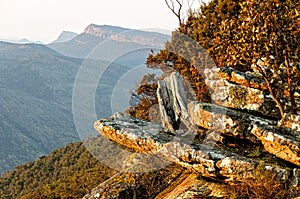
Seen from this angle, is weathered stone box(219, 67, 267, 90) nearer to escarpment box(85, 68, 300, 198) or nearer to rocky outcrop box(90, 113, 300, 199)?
escarpment box(85, 68, 300, 198)

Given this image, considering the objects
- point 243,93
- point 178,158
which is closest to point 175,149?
point 178,158

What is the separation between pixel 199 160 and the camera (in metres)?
12.7

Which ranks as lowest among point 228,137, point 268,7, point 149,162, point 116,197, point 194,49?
point 116,197

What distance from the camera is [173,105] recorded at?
1719 cm

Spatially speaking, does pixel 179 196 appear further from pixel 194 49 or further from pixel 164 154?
pixel 194 49

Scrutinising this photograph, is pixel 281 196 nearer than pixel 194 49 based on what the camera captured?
Yes

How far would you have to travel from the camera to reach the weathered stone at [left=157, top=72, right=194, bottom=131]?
16406 millimetres

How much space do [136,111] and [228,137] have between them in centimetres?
1510

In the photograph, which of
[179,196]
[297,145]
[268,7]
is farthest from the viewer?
[268,7]

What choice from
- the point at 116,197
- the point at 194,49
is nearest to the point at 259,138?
the point at 116,197

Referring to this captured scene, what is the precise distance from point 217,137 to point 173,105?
3882 mm

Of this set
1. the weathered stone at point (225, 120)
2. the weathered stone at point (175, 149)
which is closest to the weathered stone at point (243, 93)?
the weathered stone at point (225, 120)

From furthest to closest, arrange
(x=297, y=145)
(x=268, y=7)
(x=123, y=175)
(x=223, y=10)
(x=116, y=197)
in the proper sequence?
1. (x=223, y=10)
2. (x=123, y=175)
3. (x=116, y=197)
4. (x=268, y=7)
5. (x=297, y=145)

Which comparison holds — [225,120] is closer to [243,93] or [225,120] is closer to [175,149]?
[175,149]
